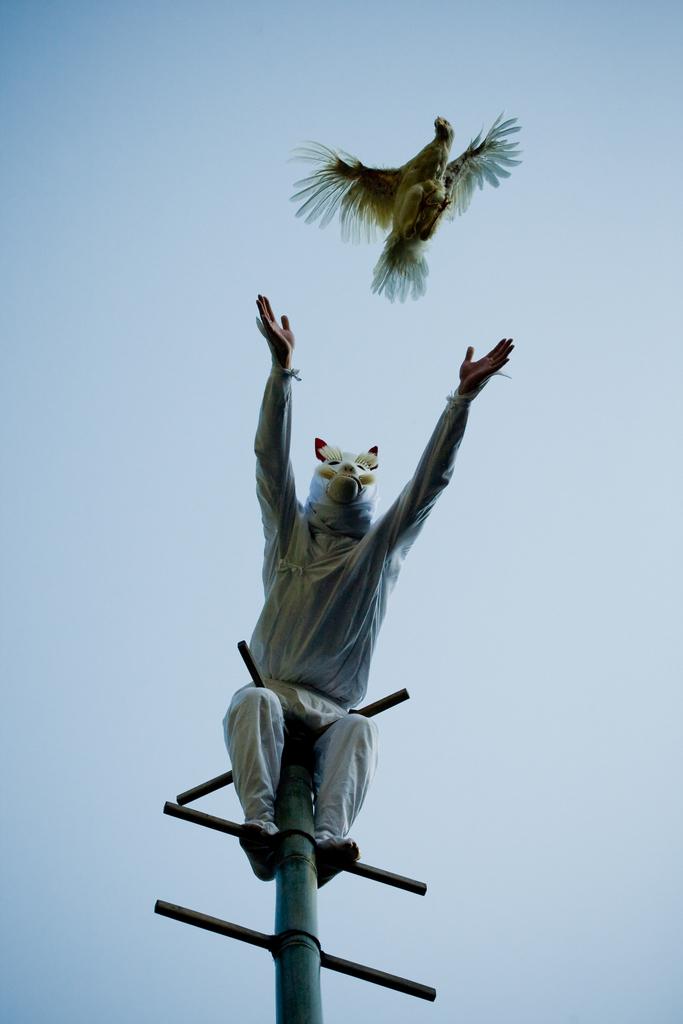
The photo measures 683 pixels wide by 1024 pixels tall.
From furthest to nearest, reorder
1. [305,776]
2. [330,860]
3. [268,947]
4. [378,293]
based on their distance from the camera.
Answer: [378,293] < [305,776] < [330,860] < [268,947]

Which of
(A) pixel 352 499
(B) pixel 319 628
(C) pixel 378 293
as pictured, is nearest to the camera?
(B) pixel 319 628

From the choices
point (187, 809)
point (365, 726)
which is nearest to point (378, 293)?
point (365, 726)

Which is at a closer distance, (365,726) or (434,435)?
(365,726)

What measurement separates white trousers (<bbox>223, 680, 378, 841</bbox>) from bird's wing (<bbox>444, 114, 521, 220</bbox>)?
156 inches

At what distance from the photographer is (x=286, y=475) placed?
7246 mm

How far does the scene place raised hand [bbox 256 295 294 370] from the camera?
701 centimetres

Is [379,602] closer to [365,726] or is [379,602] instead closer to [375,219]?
[365,726]

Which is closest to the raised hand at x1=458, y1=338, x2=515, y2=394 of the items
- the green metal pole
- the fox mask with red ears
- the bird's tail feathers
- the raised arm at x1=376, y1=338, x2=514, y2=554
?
the raised arm at x1=376, y1=338, x2=514, y2=554

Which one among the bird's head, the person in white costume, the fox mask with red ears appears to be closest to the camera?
the person in white costume

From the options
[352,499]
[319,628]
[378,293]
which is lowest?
[319,628]

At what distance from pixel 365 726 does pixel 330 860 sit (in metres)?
0.83

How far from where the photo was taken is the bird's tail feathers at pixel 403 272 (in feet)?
28.3

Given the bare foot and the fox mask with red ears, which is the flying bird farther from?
the bare foot

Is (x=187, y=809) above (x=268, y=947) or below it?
above
